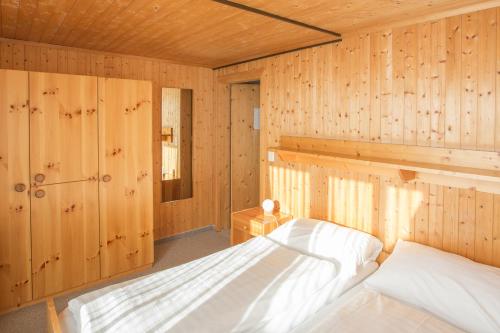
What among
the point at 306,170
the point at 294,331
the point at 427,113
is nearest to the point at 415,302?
the point at 294,331

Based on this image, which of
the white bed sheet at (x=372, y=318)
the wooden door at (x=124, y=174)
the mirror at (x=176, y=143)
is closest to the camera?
the white bed sheet at (x=372, y=318)

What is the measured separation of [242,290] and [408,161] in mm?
1508

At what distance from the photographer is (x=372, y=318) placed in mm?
1909

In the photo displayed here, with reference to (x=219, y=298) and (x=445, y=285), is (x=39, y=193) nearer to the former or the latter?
(x=219, y=298)

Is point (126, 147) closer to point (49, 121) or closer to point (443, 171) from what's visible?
point (49, 121)

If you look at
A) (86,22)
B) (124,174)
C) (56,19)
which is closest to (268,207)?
(124,174)

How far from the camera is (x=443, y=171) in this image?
2.16m

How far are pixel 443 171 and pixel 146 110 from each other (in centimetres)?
263

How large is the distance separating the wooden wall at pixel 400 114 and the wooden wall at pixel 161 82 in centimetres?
127

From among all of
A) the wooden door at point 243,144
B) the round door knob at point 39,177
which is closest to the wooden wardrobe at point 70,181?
the round door knob at point 39,177

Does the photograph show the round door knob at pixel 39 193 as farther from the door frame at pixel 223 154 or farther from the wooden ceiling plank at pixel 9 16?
the door frame at pixel 223 154

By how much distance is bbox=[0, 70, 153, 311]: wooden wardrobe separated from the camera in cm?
276

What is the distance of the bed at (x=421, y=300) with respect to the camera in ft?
6.00

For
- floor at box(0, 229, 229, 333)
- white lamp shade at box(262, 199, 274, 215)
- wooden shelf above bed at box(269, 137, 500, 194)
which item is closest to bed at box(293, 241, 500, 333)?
wooden shelf above bed at box(269, 137, 500, 194)
